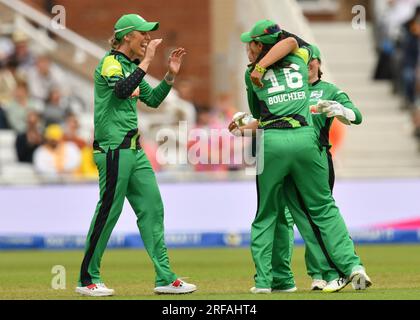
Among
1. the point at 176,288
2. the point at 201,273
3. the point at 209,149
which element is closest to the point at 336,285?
the point at 176,288

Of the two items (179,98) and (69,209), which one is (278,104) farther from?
(179,98)

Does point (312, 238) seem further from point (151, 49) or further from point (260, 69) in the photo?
point (151, 49)

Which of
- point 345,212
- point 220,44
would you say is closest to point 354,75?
point 220,44

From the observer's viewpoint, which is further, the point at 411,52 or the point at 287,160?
the point at 411,52

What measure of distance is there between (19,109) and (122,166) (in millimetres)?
10538

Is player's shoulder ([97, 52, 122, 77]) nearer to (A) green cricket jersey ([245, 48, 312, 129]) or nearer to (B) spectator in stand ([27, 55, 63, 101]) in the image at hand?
(A) green cricket jersey ([245, 48, 312, 129])

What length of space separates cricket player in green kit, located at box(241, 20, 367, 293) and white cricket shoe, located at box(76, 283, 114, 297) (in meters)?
1.16

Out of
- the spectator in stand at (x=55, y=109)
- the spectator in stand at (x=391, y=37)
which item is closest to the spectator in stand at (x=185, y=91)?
the spectator in stand at (x=55, y=109)

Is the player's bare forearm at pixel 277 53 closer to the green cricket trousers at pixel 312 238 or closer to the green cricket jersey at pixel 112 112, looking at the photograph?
the green cricket trousers at pixel 312 238

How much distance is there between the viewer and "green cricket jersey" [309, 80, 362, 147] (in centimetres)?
1124

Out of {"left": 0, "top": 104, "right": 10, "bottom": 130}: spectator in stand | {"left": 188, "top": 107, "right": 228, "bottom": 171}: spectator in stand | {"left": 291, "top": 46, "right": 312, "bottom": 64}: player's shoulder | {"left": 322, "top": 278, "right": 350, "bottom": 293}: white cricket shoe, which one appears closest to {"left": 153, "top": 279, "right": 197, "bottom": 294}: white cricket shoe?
{"left": 322, "top": 278, "right": 350, "bottom": 293}: white cricket shoe

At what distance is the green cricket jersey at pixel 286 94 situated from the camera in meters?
10.6

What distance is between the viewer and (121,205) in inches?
429

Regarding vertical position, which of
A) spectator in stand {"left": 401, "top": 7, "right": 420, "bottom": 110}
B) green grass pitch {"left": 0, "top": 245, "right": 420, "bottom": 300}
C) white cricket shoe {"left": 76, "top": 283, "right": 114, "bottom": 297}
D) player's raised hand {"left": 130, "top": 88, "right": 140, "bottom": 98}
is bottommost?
green grass pitch {"left": 0, "top": 245, "right": 420, "bottom": 300}
